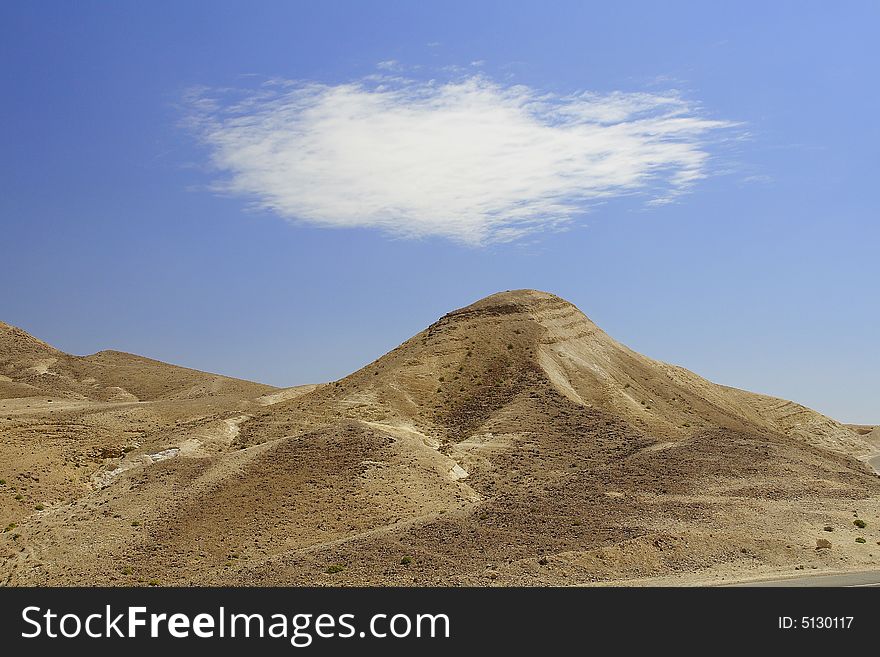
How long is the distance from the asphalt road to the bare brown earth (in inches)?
55.9

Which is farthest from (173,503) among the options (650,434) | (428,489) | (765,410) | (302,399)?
(765,410)

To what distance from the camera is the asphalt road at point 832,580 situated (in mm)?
23625

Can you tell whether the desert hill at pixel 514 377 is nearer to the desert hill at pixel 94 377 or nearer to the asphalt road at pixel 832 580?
the asphalt road at pixel 832 580

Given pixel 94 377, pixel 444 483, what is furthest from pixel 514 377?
pixel 94 377

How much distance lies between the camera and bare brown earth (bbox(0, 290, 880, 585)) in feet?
88.6

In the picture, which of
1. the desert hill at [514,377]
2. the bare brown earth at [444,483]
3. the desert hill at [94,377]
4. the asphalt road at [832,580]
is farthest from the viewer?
the desert hill at [94,377]

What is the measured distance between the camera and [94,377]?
3403 inches

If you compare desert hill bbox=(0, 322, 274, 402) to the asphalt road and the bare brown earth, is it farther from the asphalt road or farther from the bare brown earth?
the asphalt road

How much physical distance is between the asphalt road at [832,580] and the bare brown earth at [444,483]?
1421 mm

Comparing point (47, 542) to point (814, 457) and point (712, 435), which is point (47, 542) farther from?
point (814, 457)

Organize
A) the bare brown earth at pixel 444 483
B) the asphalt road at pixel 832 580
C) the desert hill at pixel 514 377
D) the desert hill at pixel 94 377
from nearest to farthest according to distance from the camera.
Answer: the asphalt road at pixel 832 580 < the bare brown earth at pixel 444 483 < the desert hill at pixel 514 377 < the desert hill at pixel 94 377

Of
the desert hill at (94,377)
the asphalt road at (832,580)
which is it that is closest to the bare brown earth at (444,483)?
the asphalt road at (832,580)
